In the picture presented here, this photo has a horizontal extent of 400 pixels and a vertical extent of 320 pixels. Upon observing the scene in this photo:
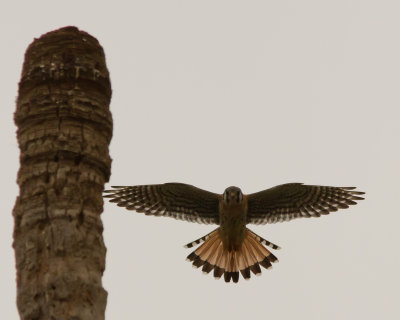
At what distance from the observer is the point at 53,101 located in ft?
18.0

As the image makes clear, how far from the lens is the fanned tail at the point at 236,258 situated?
922 centimetres

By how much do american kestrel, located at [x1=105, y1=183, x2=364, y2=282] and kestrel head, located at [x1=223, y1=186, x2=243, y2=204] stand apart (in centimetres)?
4

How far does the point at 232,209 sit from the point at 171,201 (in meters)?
0.82

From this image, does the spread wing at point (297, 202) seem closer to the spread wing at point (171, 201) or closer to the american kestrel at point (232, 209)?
the american kestrel at point (232, 209)

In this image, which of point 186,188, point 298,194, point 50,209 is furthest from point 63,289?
point 298,194

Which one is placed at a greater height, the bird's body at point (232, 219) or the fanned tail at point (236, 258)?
the bird's body at point (232, 219)

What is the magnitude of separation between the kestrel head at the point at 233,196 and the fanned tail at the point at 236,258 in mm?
643

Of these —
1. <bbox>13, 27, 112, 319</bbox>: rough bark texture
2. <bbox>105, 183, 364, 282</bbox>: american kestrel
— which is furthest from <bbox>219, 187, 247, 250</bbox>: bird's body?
<bbox>13, 27, 112, 319</bbox>: rough bark texture

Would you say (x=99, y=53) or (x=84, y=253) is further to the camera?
(x=99, y=53)

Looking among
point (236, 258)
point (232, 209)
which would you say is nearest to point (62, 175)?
point (232, 209)

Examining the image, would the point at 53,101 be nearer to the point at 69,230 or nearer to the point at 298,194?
the point at 69,230

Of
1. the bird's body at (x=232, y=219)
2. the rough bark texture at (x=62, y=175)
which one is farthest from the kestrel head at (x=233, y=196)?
the rough bark texture at (x=62, y=175)

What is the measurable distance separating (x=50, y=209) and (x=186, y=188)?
12.7ft

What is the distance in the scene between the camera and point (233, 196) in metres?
8.68
